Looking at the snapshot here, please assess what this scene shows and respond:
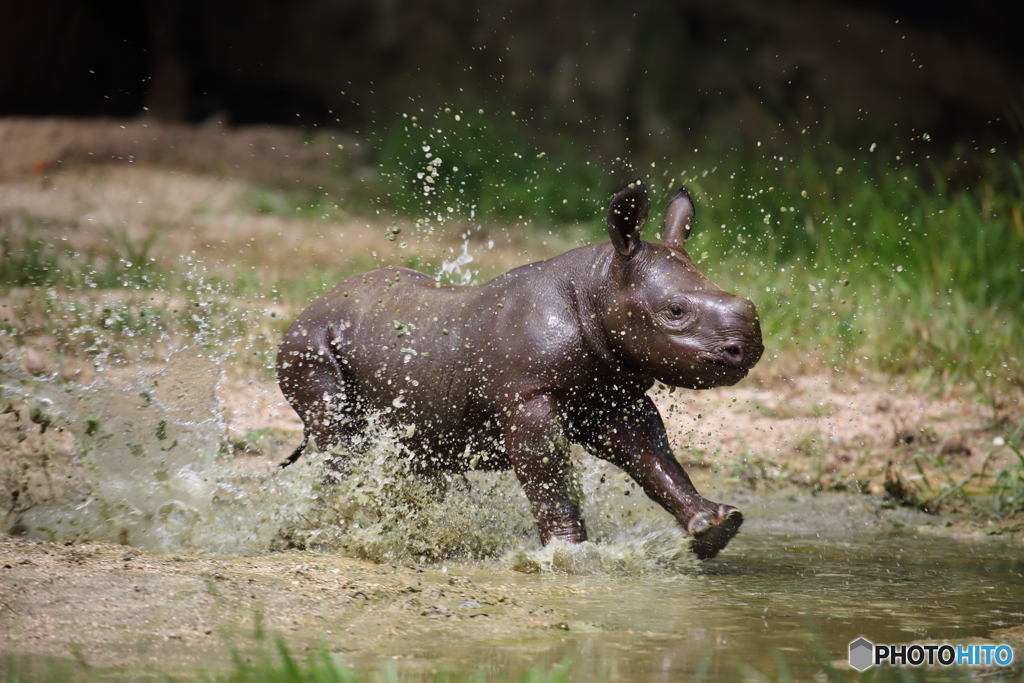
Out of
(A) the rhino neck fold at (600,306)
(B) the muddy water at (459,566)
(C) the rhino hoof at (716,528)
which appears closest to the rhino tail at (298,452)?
(B) the muddy water at (459,566)

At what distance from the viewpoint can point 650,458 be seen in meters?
4.30

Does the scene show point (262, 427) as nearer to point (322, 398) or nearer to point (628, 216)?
point (322, 398)

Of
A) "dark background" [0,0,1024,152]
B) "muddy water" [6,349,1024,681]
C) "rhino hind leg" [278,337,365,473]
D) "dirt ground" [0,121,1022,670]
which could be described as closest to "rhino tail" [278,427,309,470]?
"rhino hind leg" [278,337,365,473]

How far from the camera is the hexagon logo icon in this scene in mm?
3049

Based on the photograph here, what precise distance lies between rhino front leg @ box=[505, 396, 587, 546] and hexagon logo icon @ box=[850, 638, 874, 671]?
119 centimetres

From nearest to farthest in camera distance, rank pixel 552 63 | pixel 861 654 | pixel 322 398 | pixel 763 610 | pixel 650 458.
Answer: pixel 861 654, pixel 763 610, pixel 650 458, pixel 322 398, pixel 552 63

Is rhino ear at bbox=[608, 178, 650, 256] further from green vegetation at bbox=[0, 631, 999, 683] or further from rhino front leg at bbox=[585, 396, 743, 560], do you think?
green vegetation at bbox=[0, 631, 999, 683]

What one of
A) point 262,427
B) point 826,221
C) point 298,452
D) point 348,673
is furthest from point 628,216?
point 826,221

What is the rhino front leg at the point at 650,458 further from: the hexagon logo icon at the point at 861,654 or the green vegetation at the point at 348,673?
the green vegetation at the point at 348,673

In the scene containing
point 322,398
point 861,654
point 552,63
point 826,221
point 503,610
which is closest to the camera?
point 861,654

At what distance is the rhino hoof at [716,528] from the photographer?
4.05 m

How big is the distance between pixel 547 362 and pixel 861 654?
4.96ft

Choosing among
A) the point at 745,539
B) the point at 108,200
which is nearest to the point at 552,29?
the point at 108,200

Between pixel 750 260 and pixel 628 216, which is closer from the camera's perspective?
pixel 628 216
